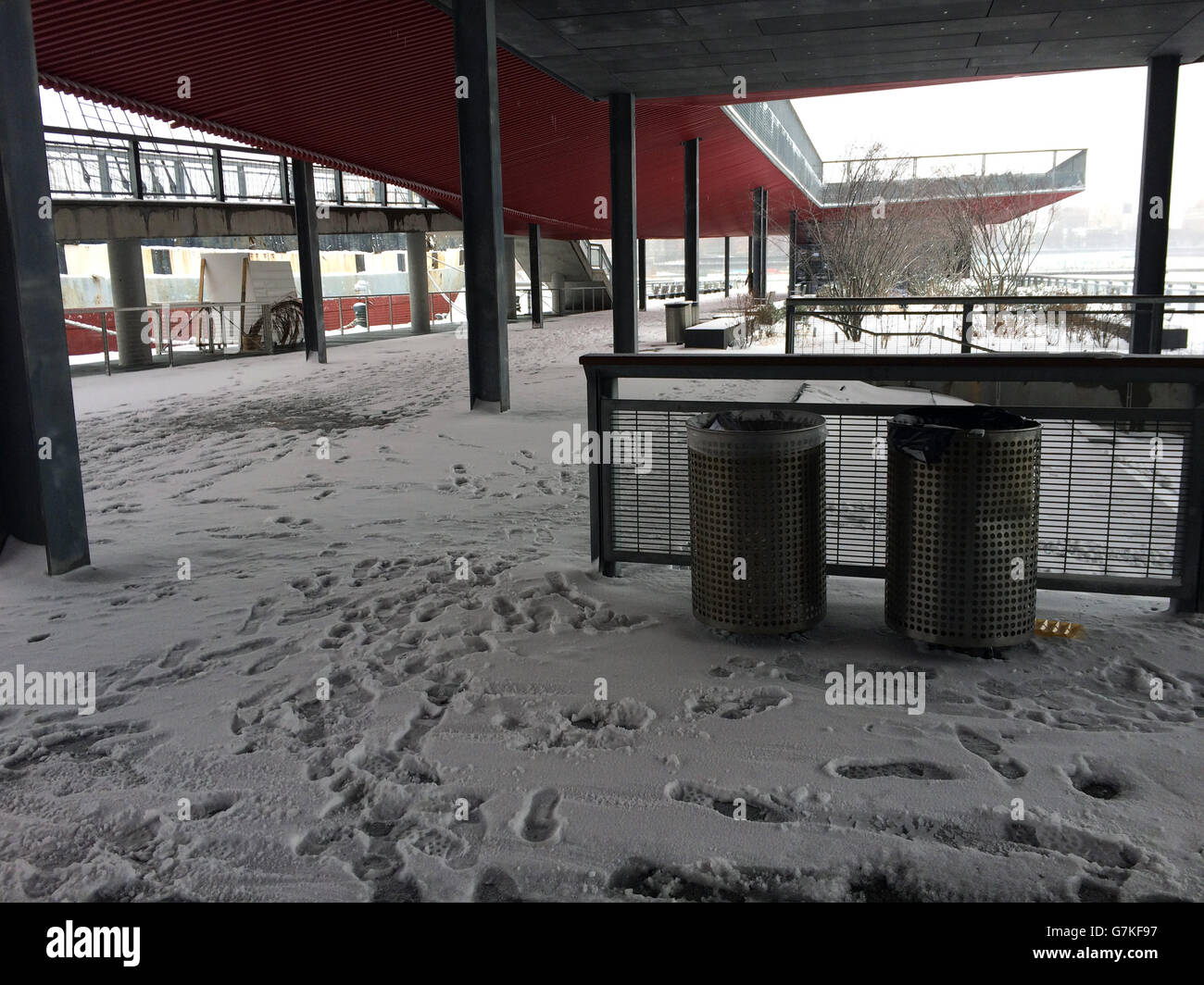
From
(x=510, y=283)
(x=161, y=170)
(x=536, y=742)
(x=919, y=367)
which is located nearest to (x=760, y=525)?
(x=919, y=367)

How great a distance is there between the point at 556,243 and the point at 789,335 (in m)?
35.3

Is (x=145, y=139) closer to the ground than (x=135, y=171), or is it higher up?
higher up

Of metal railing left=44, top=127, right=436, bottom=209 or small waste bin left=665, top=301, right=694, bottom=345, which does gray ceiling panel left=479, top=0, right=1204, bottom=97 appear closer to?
small waste bin left=665, top=301, right=694, bottom=345

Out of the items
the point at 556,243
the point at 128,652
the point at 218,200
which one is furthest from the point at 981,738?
the point at 556,243

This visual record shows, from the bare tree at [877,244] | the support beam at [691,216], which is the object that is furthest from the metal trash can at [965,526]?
the support beam at [691,216]

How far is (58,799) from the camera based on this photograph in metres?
2.95

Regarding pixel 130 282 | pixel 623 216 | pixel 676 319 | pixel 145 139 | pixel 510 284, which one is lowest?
pixel 676 319

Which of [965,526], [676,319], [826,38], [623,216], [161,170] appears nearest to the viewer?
[965,526]

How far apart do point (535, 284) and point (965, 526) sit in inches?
1099

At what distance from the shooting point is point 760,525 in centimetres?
397

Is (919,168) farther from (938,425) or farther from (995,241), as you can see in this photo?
(938,425)

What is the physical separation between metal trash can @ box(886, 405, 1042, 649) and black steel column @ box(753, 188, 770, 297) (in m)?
29.1
